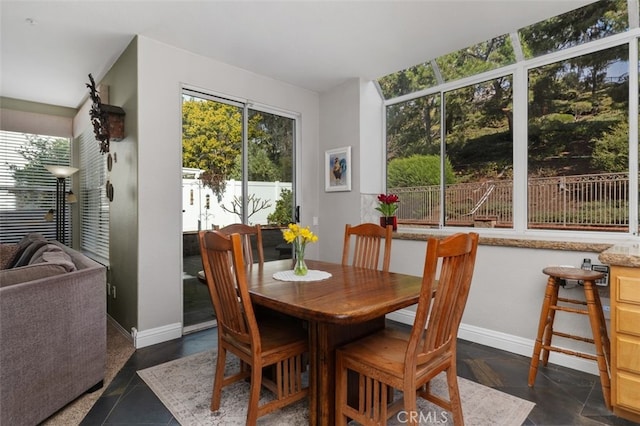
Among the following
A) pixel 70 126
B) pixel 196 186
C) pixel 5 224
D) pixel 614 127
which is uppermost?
pixel 70 126

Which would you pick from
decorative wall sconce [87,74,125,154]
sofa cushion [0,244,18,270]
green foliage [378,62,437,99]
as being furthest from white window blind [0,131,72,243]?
green foliage [378,62,437,99]

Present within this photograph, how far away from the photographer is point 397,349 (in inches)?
63.4

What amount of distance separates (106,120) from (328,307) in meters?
2.83

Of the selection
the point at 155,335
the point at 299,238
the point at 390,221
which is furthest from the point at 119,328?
the point at 390,221

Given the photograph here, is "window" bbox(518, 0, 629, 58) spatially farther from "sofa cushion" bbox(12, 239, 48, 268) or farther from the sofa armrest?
"sofa cushion" bbox(12, 239, 48, 268)

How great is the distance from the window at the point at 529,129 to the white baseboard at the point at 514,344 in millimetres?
956

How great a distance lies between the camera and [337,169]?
399 cm

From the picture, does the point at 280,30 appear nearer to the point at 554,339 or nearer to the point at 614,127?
the point at 614,127

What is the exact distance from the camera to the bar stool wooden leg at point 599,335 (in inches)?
76.9

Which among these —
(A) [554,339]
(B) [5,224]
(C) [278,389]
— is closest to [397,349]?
(C) [278,389]

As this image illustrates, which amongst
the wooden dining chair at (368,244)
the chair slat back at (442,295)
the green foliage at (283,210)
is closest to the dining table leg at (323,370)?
the chair slat back at (442,295)

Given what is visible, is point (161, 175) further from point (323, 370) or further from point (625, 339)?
point (625, 339)

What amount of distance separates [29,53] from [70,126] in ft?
6.54

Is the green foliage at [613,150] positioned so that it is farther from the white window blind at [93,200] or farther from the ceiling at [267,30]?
the white window blind at [93,200]
